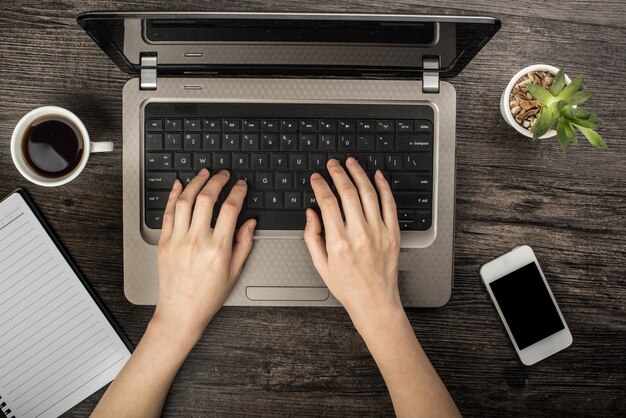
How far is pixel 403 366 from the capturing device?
673 millimetres

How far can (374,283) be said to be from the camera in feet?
2.27

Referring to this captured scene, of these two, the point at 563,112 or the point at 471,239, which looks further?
the point at 471,239

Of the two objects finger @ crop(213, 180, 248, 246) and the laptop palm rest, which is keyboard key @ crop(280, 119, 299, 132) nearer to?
finger @ crop(213, 180, 248, 246)

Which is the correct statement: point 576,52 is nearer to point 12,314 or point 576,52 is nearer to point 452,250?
point 452,250

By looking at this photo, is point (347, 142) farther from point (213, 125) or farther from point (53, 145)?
point (53, 145)

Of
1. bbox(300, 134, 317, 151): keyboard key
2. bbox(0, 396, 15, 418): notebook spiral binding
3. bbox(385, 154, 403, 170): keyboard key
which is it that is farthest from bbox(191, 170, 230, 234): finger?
bbox(0, 396, 15, 418): notebook spiral binding

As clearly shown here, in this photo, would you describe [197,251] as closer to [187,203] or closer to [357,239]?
[187,203]

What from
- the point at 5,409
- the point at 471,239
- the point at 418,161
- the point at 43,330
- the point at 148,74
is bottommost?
the point at 5,409

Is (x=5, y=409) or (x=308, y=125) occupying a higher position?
(x=308, y=125)

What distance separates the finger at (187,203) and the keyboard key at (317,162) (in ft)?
0.47

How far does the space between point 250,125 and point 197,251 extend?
0.19 m

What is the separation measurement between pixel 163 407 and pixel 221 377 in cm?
9

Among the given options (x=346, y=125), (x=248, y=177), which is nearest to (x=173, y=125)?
(x=248, y=177)

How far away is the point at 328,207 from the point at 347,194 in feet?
0.10
